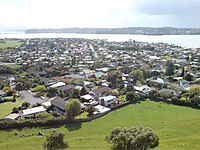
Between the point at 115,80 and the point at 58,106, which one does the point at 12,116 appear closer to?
the point at 58,106

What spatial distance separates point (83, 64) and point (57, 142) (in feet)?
201

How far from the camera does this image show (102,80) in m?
57.9

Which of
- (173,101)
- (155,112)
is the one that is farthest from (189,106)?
(155,112)

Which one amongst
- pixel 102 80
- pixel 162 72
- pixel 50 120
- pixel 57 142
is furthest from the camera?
pixel 162 72

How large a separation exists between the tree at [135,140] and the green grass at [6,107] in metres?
22.1

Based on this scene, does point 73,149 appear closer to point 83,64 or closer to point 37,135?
point 37,135

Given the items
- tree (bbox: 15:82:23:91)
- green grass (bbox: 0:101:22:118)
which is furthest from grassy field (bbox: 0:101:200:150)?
tree (bbox: 15:82:23:91)

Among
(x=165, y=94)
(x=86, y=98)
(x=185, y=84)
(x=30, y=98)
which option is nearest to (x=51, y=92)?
(x=30, y=98)

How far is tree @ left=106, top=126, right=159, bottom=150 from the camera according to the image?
17625 millimetres

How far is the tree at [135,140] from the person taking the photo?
57.8ft

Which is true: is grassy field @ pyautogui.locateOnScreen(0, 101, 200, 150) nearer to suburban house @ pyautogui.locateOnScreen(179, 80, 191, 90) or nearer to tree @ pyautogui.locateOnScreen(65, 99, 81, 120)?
tree @ pyautogui.locateOnScreen(65, 99, 81, 120)

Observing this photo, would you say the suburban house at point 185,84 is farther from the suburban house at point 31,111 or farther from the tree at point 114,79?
the suburban house at point 31,111

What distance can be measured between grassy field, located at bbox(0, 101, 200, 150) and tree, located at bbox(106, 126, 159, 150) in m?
3.12

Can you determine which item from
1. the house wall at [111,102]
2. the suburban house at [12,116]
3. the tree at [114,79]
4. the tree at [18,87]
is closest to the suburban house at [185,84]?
the tree at [114,79]
